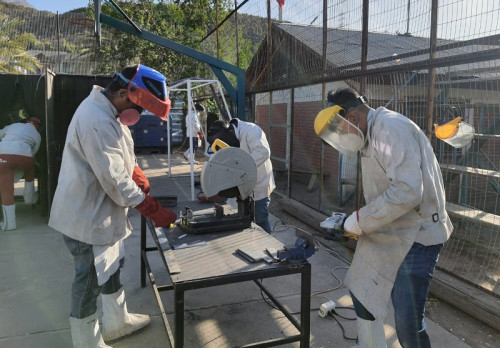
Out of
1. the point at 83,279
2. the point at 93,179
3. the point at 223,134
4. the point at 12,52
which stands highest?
the point at 12,52

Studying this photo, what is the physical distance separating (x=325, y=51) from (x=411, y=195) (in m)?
3.72

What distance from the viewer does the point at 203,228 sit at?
2.63 meters

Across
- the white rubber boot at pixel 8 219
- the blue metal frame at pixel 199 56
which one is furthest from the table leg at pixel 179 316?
the blue metal frame at pixel 199 56

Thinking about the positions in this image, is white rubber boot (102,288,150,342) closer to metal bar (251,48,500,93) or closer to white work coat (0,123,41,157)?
metal bar (251,48,500,93)

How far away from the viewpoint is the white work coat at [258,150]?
161 inches

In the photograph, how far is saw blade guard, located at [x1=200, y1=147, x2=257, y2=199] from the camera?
2.59 metres

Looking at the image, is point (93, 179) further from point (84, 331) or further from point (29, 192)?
point (29, 192)

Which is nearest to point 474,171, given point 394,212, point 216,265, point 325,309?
point 325,309

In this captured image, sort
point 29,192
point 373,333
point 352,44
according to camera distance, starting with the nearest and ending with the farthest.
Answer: point 373,333 → point 352,44 → point 29,192

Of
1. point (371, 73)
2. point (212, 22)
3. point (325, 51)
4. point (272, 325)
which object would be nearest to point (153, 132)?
point (212, 22)

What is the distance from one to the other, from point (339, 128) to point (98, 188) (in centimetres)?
147

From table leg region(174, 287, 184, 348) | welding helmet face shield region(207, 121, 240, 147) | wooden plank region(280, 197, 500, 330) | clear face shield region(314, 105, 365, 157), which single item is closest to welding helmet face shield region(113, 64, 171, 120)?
clear face shield region(314, 105, 365, 157)

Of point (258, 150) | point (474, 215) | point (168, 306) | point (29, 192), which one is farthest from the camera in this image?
point (29, 192)

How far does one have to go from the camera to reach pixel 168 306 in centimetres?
340
